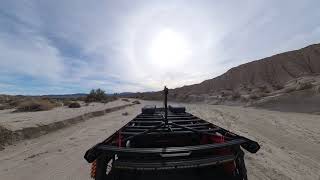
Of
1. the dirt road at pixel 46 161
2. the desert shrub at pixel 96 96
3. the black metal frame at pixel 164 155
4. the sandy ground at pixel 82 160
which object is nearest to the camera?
the black metal frame at pixel 164 155

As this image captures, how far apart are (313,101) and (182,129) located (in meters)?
32.2

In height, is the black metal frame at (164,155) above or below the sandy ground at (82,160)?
above

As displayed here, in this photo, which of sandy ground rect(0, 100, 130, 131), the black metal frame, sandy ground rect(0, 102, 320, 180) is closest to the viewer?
the black metal frame

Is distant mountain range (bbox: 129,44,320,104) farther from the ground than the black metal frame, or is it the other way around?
distant mountain range (bbox: 129,44,320,104)

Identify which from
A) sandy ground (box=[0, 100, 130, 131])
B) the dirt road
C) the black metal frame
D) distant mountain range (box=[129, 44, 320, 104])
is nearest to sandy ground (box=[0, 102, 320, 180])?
the dirt road

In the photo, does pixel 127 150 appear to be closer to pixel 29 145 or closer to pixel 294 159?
pixel 294 159

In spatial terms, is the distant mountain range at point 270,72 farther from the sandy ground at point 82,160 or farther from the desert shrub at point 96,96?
the sandy ground at point 82,160

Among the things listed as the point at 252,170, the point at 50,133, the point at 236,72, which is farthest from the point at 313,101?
the point at 236,72

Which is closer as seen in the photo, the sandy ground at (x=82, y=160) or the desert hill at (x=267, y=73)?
the sandy ground at (x=82, y=160)

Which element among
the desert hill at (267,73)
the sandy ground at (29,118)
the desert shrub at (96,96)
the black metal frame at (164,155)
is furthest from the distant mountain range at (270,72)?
the black metal frame at (164,155)

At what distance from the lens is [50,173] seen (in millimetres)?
8273

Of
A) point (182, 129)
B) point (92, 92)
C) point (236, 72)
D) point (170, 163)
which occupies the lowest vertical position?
point (170, 163)

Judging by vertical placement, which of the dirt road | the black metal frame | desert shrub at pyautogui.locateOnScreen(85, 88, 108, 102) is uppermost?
desert shrub at pyautogui.locateOnScreen(85, 88, 108, 102)

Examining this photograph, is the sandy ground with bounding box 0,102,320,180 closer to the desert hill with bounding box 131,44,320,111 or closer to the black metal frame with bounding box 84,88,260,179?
the black metal frame with bounding box 84,88,260,179
